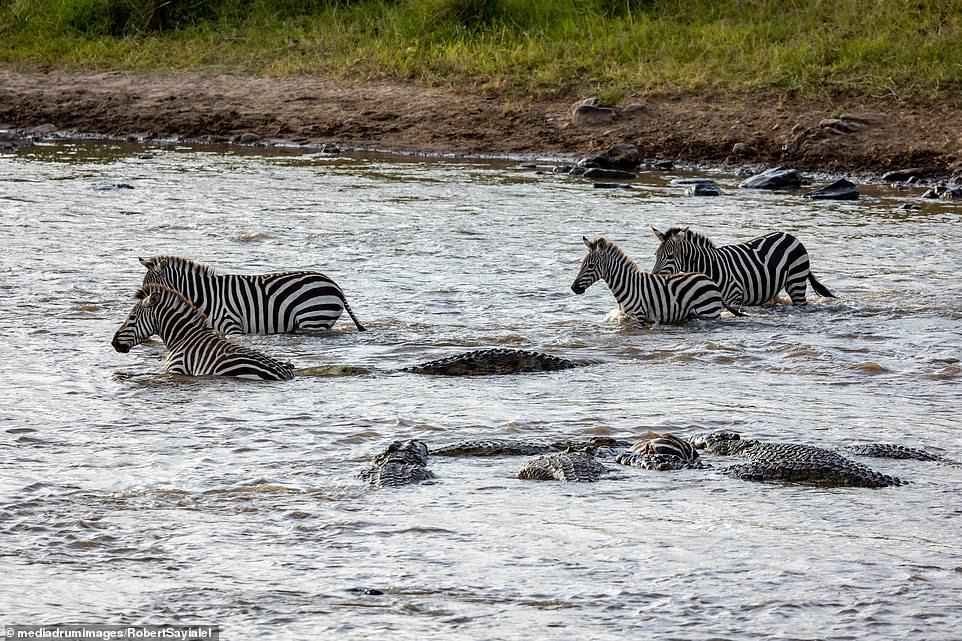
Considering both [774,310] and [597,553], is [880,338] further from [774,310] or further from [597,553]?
[597,553]

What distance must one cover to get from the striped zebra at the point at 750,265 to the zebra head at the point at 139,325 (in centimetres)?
484

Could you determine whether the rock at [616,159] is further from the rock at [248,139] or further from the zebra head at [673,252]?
the zebra head at [673,252]

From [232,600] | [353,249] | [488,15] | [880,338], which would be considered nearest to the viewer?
[232,600]

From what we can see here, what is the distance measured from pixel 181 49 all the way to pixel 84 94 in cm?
212

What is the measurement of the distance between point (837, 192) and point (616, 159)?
3.63m

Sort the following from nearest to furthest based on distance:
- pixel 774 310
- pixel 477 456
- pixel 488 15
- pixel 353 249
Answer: pixel 477 456, pixel 774 310, pixel 353 249, pixel 488 15

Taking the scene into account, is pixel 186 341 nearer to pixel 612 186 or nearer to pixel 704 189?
pixel 704 189

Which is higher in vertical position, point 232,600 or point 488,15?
point 488,15

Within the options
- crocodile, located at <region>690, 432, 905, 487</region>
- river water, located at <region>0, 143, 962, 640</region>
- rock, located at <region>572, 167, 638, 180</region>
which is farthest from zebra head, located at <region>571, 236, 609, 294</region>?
rock, located at <region>572, 167, 638, 180</region>

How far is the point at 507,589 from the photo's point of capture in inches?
245

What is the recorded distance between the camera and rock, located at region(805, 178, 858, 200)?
62.8 feet

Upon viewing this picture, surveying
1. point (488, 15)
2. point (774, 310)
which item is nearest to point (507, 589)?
point (774, 310)

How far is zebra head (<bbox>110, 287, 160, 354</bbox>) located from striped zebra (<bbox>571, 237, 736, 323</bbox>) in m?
3.84

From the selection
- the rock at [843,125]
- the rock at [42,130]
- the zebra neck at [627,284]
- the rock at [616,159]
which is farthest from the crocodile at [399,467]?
the rock at [42,130]
